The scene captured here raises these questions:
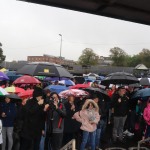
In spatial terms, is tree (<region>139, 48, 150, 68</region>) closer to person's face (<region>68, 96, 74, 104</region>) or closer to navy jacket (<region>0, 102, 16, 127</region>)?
person's face (<region>68, 96, 74, 104</region>)

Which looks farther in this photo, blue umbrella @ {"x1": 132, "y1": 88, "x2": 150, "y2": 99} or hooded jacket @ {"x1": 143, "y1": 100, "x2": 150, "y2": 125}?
blue umbrella @ {"x1": 132, "y1": 88, "x2": 150, "y2": 99}

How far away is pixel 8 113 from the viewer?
7.11 metres

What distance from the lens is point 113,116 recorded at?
1027 cm

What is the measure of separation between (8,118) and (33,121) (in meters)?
0.60

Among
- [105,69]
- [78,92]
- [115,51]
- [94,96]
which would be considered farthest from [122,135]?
[115,51]

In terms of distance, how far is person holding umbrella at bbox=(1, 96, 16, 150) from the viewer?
711 centimetres

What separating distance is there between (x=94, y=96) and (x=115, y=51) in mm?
72005

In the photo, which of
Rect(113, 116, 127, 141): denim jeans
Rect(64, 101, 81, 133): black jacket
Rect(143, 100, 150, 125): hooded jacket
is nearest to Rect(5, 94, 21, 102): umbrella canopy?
Rect(64, 101, 81, 133): black jacket

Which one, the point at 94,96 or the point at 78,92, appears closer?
the point at 78,92

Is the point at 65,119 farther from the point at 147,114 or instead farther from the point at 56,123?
the point at 147,114

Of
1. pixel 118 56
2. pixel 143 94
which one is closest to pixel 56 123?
pixel 143 94

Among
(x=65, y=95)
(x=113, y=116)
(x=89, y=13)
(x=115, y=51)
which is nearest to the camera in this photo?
(x=89, y=13)

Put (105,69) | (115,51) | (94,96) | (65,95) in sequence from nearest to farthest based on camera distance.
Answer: (65,95), (94,96), (105,69), (115,51)

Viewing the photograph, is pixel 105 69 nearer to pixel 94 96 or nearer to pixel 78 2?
pixel 94 96
